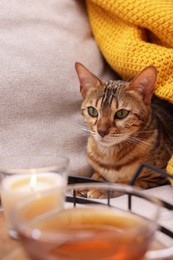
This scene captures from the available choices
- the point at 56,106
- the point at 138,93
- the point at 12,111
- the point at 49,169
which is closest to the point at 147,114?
the point at 138,93

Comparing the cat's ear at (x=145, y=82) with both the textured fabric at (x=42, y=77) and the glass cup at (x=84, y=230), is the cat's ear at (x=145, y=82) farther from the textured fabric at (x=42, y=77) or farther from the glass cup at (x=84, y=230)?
the glass cup at (x=84, y=230)

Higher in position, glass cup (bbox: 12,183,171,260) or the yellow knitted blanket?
the yellow knitted blanket

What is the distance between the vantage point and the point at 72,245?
1.57 feet

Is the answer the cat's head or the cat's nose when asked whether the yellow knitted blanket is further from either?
the cat's nose

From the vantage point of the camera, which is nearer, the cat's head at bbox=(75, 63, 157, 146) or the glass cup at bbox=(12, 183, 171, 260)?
the glass cup at bbox=(12, 183, 171, 260)

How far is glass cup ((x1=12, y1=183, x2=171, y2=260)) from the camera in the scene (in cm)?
48

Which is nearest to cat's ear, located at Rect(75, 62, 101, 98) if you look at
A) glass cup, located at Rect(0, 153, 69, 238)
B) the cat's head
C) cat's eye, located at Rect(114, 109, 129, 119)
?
the cat's head

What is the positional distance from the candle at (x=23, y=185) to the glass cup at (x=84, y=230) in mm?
71

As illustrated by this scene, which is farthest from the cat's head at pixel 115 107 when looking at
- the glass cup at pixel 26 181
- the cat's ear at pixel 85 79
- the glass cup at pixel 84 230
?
the glass cup at pixel 84 230

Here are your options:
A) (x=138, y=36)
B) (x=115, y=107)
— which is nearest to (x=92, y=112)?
(x=115, y=107)

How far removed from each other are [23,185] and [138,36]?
2.20 ft

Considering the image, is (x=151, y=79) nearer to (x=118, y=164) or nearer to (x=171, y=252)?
(x=118, y=164)

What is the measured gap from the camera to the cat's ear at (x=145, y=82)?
1.08 metres

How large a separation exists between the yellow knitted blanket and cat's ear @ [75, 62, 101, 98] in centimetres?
9
